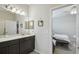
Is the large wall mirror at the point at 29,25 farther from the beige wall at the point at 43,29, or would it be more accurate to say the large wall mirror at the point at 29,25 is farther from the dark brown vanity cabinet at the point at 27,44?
the dark brown vanity cabinet at the point at 27,44

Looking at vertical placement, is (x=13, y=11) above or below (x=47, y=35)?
above

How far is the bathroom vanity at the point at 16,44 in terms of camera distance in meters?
2.16

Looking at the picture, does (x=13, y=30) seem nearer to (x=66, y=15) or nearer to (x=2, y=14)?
(x=2, y=14)

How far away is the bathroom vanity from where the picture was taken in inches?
85.1

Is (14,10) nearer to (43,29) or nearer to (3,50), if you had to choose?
(43,29)

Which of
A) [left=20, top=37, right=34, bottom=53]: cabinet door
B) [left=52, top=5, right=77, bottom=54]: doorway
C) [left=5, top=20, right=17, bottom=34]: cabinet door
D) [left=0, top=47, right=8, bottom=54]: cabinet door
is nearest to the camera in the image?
[left=0, top=47, right=8, bottom=54]: cabinet door

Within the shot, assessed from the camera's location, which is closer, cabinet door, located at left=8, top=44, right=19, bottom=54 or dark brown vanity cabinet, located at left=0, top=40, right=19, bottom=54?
dark brown vanity cabinet, located at left=0, top=40, right=19, bottom=54

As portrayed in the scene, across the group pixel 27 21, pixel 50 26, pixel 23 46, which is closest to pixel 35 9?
pixel 27 21

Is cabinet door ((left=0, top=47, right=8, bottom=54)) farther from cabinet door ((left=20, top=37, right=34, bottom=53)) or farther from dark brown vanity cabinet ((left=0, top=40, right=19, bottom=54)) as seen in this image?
cabinet door ((left=20, top=37, right=34, bottom=53))

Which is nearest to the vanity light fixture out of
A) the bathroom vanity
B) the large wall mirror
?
the large wall mirror

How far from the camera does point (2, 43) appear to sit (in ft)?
6.82
